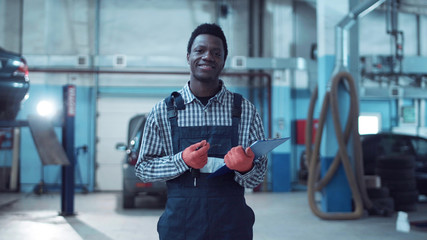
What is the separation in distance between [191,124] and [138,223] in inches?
185

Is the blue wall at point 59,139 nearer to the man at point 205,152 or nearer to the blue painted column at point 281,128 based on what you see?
the blue painted column at point 281,128

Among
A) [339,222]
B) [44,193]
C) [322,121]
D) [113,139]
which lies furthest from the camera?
[113,139]

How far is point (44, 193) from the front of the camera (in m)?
10.1

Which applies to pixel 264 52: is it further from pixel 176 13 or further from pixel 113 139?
pixel 113 139

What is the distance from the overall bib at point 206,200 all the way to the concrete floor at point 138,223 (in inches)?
145

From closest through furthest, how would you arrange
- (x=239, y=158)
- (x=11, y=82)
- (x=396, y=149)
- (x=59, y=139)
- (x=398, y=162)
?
(x=239, y=158) < (x=11, y=82) < (x=398, y=162) < (x=396, y=149) < (x=59, y=139)

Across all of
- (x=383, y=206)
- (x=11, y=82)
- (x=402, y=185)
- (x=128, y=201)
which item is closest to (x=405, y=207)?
(x=402, y=185)

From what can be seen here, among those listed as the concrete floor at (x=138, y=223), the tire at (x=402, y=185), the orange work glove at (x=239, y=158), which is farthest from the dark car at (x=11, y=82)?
the tire at (x=402, y=185)

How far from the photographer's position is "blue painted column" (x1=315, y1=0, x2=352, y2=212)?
269 inches

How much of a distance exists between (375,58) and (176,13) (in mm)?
5246

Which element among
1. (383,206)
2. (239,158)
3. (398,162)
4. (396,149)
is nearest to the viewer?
(239,158)

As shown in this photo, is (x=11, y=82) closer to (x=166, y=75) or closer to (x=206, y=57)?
(x=206, y=57)

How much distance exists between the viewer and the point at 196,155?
160cm

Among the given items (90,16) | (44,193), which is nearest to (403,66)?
(90,16)
